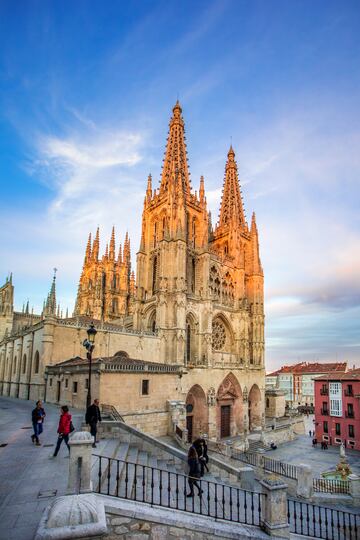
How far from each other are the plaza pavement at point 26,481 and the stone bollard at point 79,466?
778 mm

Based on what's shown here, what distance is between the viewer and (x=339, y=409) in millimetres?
36250

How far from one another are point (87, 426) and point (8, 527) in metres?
5.21

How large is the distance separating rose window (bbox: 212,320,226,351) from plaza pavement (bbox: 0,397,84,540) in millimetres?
28768

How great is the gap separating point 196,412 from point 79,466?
29195 mm

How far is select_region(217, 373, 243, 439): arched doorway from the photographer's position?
35562mm

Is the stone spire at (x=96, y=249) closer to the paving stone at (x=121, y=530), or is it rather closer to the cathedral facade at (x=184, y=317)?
the cathedral facade at (x=184, y=317)

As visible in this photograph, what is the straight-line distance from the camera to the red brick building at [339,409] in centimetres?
3428

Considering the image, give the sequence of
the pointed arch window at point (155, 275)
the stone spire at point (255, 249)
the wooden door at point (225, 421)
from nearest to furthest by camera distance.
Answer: the wooden door at point (225, 421)
the pointed arch window at point (155, 275)
the stone spire at point (255, 249)

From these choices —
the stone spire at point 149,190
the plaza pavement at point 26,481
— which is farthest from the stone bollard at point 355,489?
the stone spire at point 149,190

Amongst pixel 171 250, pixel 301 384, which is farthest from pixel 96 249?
pixel 301 384

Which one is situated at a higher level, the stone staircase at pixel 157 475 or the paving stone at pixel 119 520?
the paving stone at pixel 119 520

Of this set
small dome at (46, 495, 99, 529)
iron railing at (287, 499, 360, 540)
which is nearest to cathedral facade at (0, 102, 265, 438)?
iron railing at (287, 499, 360, 540)

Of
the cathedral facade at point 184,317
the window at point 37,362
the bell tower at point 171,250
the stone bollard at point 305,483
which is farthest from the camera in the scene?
the bell tower at point 171,250

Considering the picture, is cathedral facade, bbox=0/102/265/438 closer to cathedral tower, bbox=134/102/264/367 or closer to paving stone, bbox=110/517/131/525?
cathedral tower, bbox=134/102/264/367
